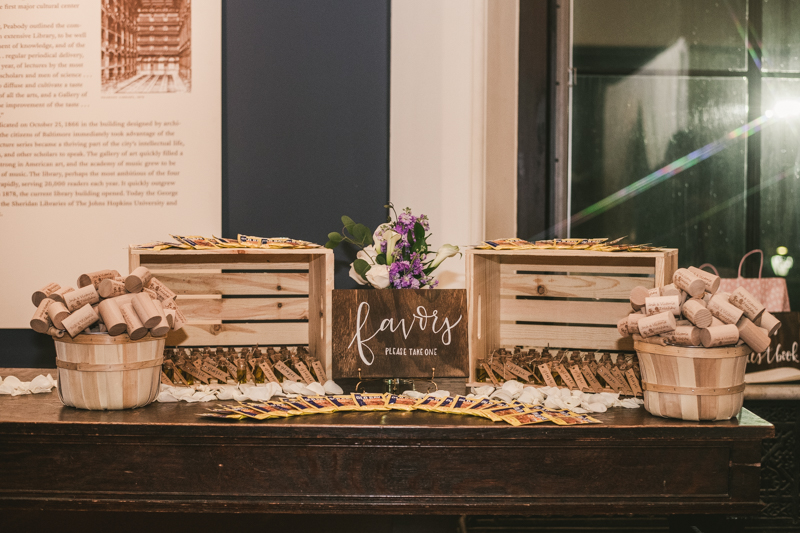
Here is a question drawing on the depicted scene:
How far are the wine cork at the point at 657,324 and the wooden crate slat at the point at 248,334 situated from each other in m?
0.97

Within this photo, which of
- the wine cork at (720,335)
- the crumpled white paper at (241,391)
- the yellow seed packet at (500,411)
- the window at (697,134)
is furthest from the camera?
the window at (697,134)

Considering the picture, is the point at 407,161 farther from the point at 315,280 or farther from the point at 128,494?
the point at 128,494

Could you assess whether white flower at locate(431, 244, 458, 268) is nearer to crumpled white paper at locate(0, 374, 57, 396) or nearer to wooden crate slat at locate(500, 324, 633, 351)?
wooden crate slat at locate(500, 324, 633, 351)

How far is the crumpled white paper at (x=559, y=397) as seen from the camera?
1385 millimetres

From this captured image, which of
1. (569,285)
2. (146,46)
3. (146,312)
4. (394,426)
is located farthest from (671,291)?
(146,46)

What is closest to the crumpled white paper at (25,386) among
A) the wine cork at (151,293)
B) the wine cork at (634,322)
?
the wine cork at (151,293)

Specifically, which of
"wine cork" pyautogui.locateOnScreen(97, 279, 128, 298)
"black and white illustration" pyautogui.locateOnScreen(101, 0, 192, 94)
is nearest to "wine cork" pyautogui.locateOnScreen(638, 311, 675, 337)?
"wine cork" pyautogui.locateOnScreen(97, 279, 128, 298)

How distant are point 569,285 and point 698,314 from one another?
52cm

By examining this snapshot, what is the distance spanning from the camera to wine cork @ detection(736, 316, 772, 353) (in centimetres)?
121

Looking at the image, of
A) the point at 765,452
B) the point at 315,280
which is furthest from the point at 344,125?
the point at 765,452

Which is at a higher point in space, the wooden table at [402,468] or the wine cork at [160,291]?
the wine cork at [160,291]

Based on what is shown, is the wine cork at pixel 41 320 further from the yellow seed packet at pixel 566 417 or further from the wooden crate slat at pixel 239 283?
the yellow seed packet at pixel 566 417

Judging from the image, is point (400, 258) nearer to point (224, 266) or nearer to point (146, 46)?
point (224, 266)

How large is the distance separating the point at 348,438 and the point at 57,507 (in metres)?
0.63
